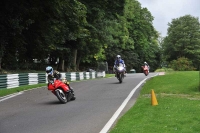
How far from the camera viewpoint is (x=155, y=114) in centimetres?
865

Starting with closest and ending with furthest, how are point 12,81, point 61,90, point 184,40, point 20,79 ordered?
point 61,90 → point 12,81 → point 20,79 → point 184,40

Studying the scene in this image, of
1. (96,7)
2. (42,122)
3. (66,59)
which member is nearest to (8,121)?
(42,122)

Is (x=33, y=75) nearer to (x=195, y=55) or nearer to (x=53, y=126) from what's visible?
(x=53, y=126)

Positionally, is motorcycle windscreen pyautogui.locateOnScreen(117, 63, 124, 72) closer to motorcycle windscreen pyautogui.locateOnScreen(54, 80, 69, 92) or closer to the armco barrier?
the armco barrier

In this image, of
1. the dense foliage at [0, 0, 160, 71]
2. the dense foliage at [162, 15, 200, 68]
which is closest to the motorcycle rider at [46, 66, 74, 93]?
the dense foliage at [0, 0, 160, 71]

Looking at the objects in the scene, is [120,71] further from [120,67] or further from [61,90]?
[61,90]

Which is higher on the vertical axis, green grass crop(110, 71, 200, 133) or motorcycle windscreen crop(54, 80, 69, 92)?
motorcycle windscreen crop(54, 80, 69, 92)

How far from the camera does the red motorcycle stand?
11.9 meters

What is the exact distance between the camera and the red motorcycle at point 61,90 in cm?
1189

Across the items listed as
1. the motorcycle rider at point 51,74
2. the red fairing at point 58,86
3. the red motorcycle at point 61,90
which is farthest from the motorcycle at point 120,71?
the motorcycle rider at point 51,74

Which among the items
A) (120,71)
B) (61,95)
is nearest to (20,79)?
(120,71)

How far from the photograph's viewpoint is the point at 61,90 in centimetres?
1210

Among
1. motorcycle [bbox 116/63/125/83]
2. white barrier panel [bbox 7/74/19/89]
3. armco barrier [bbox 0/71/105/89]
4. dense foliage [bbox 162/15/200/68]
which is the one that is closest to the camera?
armco barrier [bbox 0/71/105/89]

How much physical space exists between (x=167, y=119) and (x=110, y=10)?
809 inches
